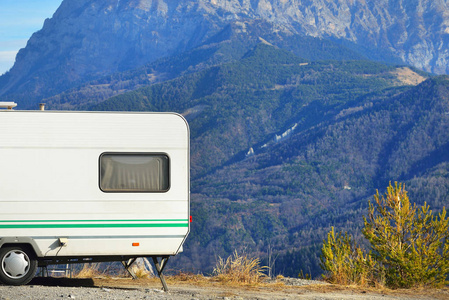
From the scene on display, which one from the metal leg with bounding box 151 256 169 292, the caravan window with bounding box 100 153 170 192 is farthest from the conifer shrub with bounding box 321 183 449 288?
the caravan window with bounding box 100 153 170 192

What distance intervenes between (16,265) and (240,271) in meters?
4.85

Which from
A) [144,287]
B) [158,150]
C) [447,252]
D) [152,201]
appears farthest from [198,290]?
[447,252]

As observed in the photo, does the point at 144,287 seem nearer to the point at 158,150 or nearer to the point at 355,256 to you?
the point at 158,150

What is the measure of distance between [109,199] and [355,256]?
20.2 ft

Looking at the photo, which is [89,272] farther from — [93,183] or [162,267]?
[93,183]

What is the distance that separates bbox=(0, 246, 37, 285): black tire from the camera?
11.2 m

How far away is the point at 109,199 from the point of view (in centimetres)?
1120

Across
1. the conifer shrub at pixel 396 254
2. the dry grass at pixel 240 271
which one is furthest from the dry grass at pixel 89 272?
the conifer shrub at pixel 396 254

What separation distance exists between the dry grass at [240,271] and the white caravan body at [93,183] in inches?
102

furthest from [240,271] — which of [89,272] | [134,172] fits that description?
[134,172]

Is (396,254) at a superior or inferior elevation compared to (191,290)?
superior

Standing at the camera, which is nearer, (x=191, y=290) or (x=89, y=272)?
(x=191, y=290)

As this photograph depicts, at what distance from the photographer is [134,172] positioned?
448 inches

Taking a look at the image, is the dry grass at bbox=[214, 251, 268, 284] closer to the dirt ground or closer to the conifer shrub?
the dirt ground
